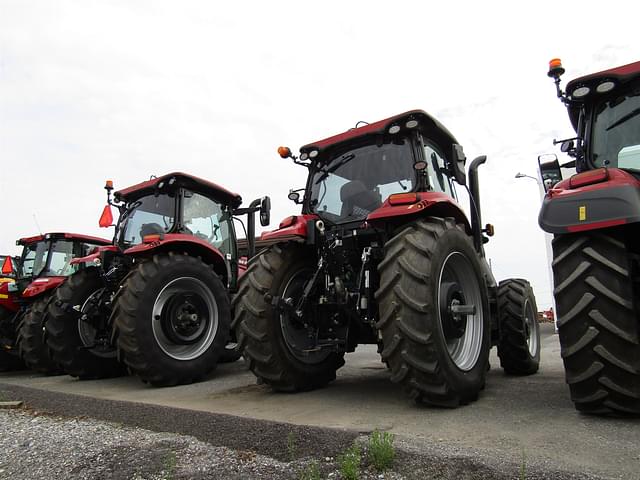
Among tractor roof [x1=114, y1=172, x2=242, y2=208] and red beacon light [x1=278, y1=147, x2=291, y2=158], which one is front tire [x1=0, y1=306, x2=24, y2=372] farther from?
red beacon light [x1=278, y1=147, x2=291, y2=158]

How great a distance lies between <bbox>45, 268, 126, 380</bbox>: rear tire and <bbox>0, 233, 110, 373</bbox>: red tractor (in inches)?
24.0

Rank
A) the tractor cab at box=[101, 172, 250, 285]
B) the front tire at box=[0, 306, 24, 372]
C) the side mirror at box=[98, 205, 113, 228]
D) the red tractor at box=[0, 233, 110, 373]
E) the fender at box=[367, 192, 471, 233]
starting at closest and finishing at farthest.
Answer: the fender at box=[367, 192, 471, 233] → the tractor cab at box=[101, 172, 250, 285] → the side mirror at box=[98, 205, 113, 228] → the red tractor at box=[0, 233, 110, 373] → the front tire at box=[0, 306, 24, 372]

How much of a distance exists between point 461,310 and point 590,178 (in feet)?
4.28

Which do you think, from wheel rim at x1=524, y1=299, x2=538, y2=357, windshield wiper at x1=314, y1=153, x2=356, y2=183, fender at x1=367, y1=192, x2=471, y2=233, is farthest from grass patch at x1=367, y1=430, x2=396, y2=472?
wheel rim at x1=524, y1=299, x2=538, y2=357

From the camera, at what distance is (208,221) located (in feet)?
22.8

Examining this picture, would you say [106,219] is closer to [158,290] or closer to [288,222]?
[158,290]

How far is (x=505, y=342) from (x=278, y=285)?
8.13 ft

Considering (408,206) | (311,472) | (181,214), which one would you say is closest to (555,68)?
(408,206)

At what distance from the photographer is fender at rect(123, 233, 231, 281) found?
5.58 metres

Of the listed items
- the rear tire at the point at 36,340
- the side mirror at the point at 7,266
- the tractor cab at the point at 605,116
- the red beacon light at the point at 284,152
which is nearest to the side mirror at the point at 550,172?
the tractor cab at the point at 605,116

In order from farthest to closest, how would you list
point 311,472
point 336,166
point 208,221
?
point 208,221
point 336,166
point 311,472

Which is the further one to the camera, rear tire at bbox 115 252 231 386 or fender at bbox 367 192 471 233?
rear tire at bbox 115 252 231 386

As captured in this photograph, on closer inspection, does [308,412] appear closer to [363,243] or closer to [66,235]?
[363,243]

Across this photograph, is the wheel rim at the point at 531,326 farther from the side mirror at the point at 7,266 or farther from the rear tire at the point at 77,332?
the side mirror at the point at 7,266
